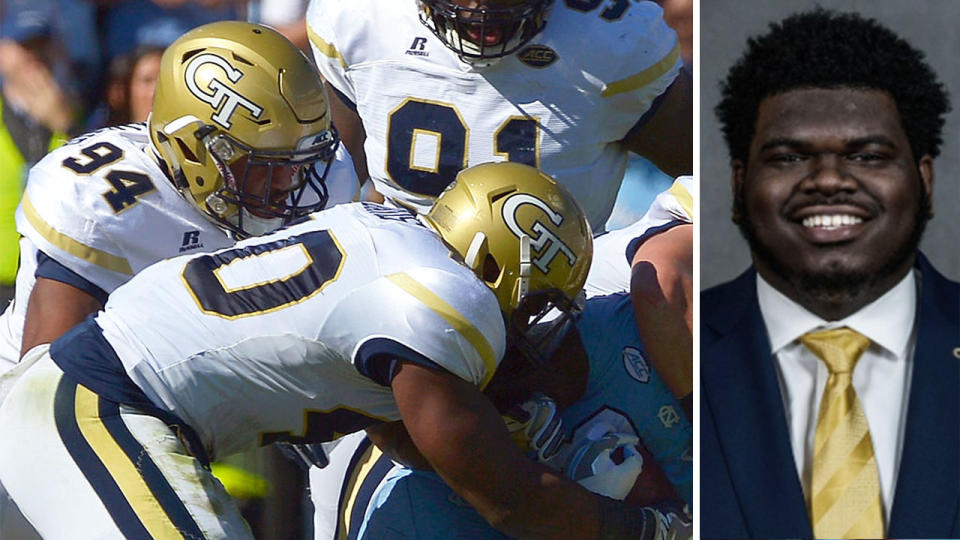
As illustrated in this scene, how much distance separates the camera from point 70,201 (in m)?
2.87

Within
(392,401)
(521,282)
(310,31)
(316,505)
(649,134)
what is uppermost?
(310,31)

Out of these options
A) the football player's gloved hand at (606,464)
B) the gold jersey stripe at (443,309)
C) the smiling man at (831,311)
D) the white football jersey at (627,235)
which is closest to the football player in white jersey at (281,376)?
the gold jersey stripe at (443,309)

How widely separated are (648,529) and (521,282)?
0.50 m

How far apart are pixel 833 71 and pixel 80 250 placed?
157 centimetres

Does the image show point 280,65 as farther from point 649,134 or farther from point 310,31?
point 649,134

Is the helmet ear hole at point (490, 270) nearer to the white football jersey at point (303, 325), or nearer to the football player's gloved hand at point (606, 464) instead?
the white football jersey at point (303, 325)

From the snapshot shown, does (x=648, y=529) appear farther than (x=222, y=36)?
No

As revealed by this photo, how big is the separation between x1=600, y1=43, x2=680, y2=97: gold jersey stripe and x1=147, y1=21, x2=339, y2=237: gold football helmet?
2.09 ft

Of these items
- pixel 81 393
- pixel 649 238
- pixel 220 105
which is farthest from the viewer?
pixel 649 238

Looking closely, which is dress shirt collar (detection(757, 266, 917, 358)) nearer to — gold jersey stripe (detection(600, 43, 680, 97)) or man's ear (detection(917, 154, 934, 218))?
man's ear (detection(917, 154, 934, 218))

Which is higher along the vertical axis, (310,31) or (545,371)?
(310,31)

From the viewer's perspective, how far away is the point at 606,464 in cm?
266

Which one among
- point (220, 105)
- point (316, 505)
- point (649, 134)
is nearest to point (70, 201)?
point (220, 105)

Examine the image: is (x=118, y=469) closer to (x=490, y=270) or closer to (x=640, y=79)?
(x=490, y=270)
